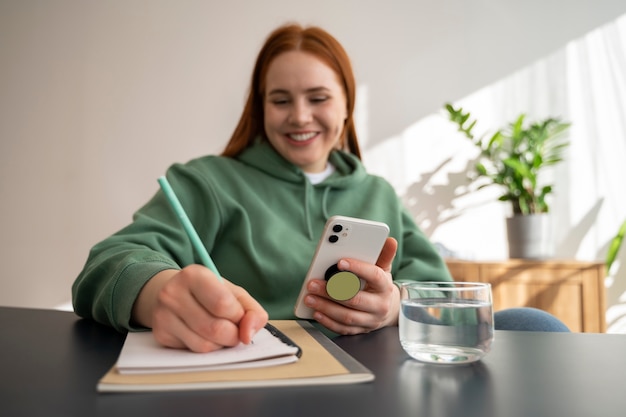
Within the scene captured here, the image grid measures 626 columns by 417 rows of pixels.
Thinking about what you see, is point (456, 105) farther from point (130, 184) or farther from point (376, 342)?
point (376, 342)

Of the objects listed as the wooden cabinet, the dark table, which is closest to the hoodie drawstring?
the dark table

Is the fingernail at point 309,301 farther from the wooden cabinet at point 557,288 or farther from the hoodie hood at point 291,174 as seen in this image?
the wooden cabinet at point 557,288

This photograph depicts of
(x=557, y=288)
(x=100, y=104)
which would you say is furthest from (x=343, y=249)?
(x=100, y=104)

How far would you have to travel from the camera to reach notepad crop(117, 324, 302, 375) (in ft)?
1.61

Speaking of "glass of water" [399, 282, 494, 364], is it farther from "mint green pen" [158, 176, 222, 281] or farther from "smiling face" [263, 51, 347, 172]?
"smiling face" [263, 51, 347, 172]

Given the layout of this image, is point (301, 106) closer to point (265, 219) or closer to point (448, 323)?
point (265, 219)

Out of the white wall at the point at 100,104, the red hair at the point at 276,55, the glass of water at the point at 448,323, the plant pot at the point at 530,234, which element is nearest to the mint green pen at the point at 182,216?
the glass of water at the point at 448,323

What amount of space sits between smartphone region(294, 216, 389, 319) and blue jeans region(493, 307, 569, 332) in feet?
1.45

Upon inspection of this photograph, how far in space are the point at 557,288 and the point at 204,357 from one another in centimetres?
233

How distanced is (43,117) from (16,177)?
38cm

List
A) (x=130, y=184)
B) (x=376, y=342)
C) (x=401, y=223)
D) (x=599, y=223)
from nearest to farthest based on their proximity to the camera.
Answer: (x=376, y=342) → (x=401, y=223) → (x=599, y=223) → (x=130, y=184)

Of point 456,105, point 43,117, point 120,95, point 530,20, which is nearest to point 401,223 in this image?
point 456,105

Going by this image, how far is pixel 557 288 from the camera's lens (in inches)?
101

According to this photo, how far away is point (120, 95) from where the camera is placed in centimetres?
345
